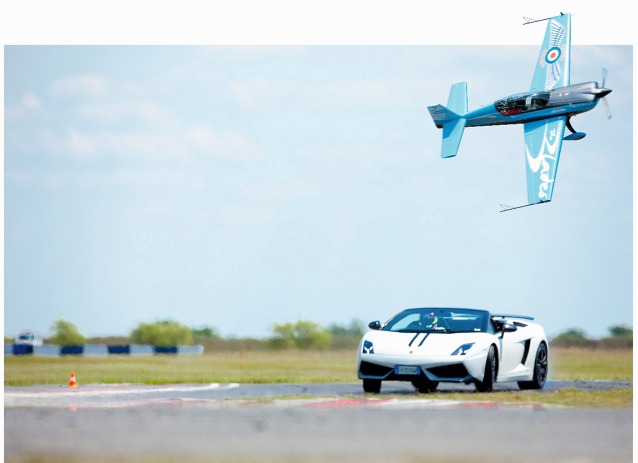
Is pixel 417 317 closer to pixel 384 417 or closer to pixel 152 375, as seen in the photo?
pixel 384 417

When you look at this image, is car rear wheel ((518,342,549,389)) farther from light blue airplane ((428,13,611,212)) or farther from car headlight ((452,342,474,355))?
light blue airplane ((428,13,611,212))

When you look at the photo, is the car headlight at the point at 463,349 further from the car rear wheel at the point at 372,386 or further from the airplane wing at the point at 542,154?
the airplane wing at the point at 542,154

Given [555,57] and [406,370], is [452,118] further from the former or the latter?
[406,370]

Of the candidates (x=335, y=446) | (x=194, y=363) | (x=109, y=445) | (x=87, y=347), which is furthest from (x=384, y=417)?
(x=87, y=347)

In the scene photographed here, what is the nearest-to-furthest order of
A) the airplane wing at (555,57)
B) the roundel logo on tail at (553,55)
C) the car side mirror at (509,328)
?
the car side mirror at (509,328) → the airplane wing at (555,57) → the roundel logo on tail at (553,55)

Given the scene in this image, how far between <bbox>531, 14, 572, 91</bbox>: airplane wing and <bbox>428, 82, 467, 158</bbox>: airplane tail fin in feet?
3.86

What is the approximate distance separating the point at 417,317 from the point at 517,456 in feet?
14.5

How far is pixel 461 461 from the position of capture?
715 cm

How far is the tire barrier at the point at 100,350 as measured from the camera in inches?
891

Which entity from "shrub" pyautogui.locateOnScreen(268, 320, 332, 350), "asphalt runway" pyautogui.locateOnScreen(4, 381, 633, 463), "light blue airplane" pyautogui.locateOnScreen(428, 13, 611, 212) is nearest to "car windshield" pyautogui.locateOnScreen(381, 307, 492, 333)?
"asphalt runway" pyautogui.locateOnScreen(4, 381, 633, 463)

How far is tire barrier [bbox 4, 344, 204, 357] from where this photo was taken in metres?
22.6

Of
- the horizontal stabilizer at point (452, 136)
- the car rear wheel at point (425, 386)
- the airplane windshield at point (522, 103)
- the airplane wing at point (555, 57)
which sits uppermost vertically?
the airplane wing at point (555, 57)

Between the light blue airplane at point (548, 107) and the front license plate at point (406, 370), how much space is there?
3180mm

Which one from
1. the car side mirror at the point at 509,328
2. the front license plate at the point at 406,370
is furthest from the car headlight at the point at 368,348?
the car side mirror at the point at 509,328
